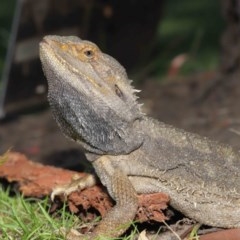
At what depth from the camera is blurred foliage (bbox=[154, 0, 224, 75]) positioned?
11.5 m

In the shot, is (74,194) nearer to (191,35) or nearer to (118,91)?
(118,91)

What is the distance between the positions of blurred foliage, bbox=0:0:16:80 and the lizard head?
6.97 m

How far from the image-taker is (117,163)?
5035 millimetres

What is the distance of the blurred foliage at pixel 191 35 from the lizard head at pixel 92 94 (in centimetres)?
608

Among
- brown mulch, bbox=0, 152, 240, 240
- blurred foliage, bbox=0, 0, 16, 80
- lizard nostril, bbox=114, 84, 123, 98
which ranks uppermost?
lizard nostril, bbox=114, 84, 123, 98

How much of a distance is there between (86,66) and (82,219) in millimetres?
1035

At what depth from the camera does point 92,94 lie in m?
4.92

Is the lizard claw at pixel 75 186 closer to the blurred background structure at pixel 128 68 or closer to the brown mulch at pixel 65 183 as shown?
the brown mulch at pixel 65 183

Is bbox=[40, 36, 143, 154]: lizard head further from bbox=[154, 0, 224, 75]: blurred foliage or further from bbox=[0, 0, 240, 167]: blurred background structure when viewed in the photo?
bbox=[154, 0, 224, 75]: blurred foliage

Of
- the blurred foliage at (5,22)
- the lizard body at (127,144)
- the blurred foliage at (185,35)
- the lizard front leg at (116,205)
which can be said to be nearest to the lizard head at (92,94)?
the lizard body at (127,144)

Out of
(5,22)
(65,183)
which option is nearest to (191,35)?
(5,22)

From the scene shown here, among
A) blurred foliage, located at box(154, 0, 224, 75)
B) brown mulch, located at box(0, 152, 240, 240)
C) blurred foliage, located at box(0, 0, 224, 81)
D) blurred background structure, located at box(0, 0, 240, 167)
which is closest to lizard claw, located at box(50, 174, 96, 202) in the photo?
brown mulch, located at box(0, 152, 240, 240)

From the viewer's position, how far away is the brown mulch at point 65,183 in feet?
16.3

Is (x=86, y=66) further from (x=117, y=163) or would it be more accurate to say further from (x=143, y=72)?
(x=143, y=72)
